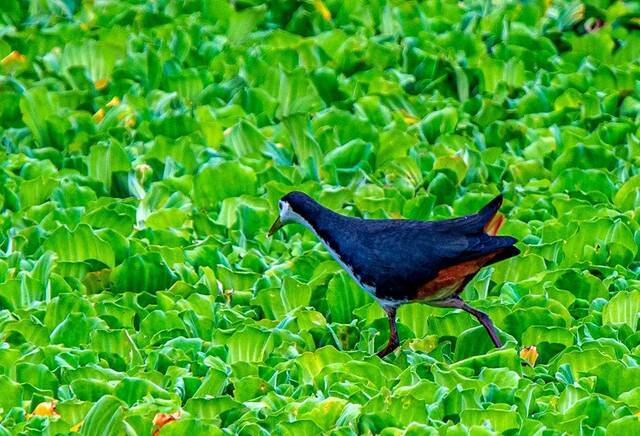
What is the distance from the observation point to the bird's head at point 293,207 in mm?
5156

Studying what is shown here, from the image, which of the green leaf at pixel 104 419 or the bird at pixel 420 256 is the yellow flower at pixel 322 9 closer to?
the bird at pixel 420 256

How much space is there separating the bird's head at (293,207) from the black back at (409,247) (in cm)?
28

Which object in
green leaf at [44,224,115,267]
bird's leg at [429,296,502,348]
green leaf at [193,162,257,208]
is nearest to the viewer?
bird's leg at [429,296,502,348]

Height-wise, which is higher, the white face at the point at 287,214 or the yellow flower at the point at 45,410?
the white face at the point at 287,214

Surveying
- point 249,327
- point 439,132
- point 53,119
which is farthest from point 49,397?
point 439,132

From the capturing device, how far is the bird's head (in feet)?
16.9

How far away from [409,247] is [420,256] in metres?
0.07

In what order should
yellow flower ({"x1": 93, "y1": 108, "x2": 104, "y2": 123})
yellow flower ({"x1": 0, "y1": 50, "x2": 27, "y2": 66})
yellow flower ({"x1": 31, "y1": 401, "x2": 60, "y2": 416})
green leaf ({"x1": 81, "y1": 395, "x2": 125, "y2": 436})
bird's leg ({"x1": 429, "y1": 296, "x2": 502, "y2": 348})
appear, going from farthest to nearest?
yellow flower ({"x1": 0, "y1": 50, "x2": 27, "y2": 66})
yellow flower ({"x1": 93, "y1": 108, "x2": 104, "y2": 123})
bird's leg ({"x1": 429, "y1": 296, "x2": 502, "y2": 348})
yellow flower ({"x1": 31, "y1": 401, "x2": 60, "y2": 416})
green leaf ({"x1": 81, "y1": 395, "x2": 125, "y2": 436})

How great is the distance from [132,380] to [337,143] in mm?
2336

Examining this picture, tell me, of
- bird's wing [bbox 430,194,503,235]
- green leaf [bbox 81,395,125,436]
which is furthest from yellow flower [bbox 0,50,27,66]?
green leaf [bbox 81,395,125,436]

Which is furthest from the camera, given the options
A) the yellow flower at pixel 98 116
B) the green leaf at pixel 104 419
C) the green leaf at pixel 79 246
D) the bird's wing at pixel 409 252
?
the yellow flower at pixel 98 116

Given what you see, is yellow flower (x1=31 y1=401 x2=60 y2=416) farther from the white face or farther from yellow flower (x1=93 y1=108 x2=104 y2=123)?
yellow flower (x1=93 y1=108 x2=104 y2=123)

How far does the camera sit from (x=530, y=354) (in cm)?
471

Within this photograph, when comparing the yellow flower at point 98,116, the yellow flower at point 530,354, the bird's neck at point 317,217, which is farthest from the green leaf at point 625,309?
the yellow flower at point 98,116
